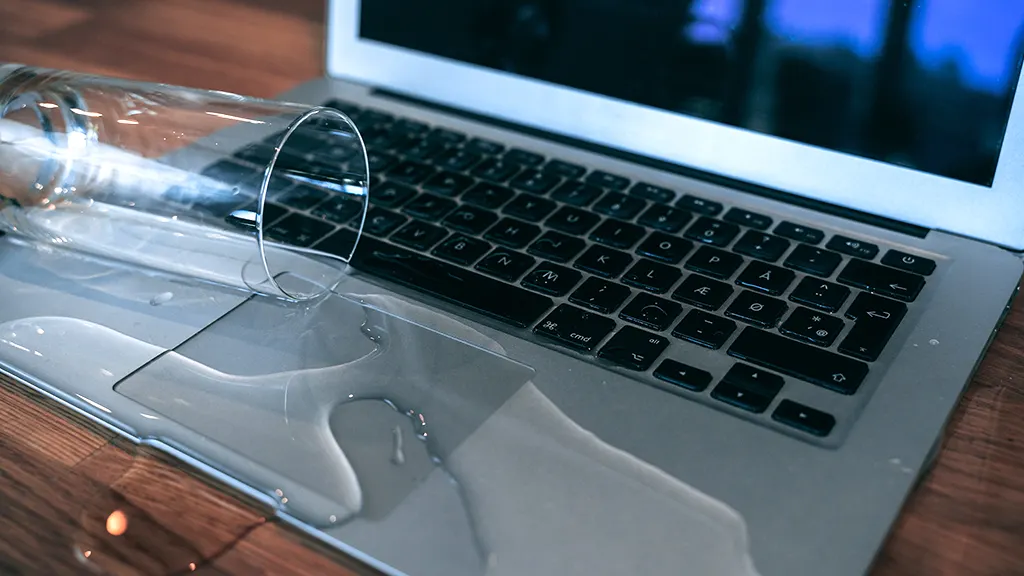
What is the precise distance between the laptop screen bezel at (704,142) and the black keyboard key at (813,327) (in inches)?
4.9

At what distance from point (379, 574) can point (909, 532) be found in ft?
0.69

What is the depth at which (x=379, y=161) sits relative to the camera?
2.09 feet

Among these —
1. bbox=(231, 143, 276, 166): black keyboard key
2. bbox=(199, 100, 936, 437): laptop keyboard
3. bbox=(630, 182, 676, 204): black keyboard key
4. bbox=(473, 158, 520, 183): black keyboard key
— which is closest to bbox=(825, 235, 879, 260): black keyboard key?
bbox=(199, 100, 936, 437): laptop keyboard

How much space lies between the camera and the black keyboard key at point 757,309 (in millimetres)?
465

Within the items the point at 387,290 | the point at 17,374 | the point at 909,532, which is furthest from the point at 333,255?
the point at 909,532

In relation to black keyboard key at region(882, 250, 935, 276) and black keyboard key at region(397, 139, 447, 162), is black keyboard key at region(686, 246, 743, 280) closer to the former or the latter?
black keyboard key at region(882, 250, 935, 276)

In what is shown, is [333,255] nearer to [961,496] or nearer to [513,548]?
[513,548]

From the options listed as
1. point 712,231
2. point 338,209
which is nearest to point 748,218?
point 712,231

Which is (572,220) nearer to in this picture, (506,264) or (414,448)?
(506,264)

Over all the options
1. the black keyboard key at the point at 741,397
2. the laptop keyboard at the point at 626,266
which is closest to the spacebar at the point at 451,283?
the laptop keyboard at the point at 626,266

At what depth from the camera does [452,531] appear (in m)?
0.36

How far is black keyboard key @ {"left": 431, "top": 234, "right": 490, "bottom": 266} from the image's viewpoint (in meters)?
0.53

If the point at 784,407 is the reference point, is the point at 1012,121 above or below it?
above

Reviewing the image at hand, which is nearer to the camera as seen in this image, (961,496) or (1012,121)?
(961,496)
